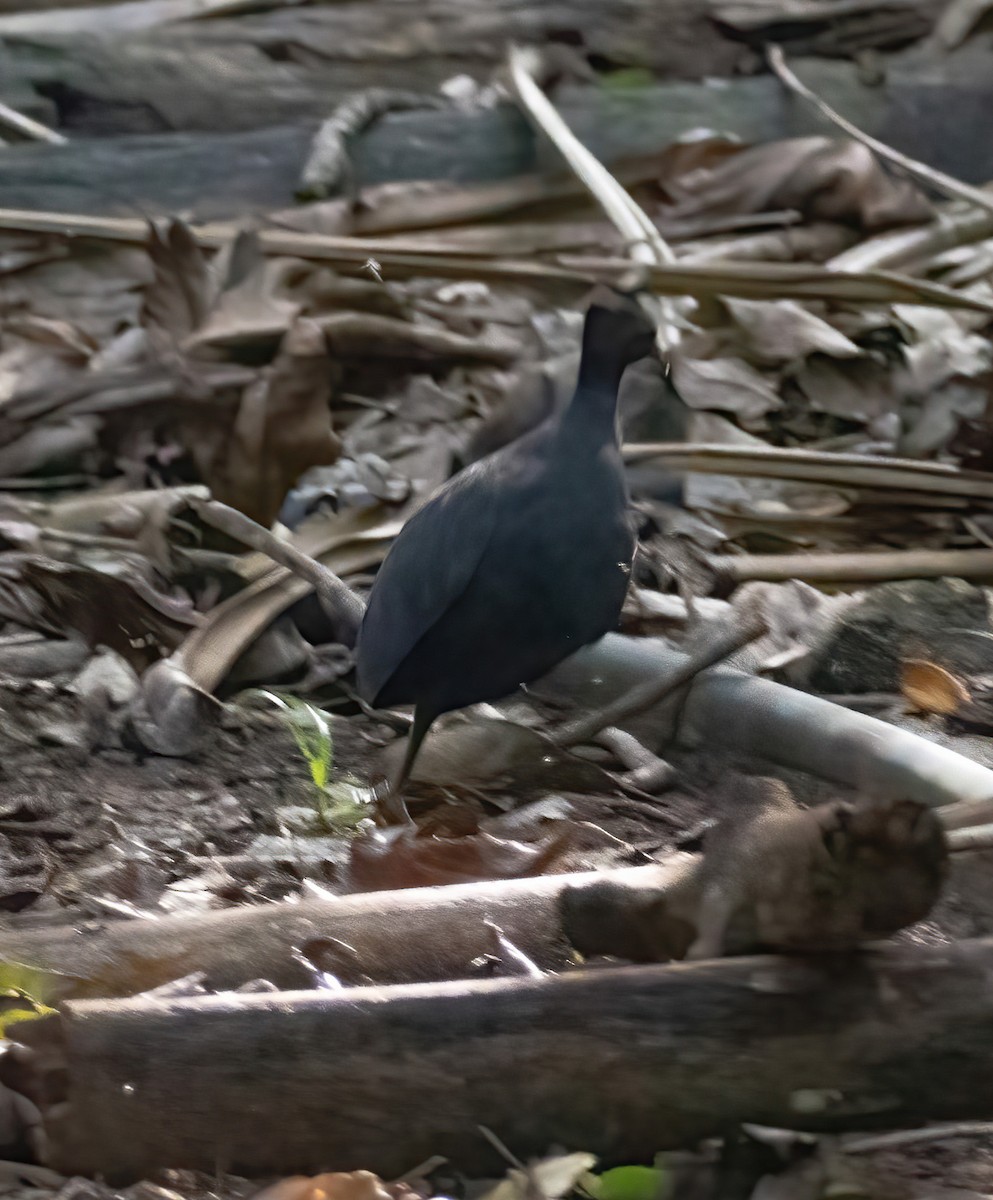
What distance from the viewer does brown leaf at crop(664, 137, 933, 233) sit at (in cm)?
544

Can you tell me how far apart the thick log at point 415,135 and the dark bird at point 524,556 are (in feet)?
10.1

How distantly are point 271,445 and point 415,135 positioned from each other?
2166 millimetres

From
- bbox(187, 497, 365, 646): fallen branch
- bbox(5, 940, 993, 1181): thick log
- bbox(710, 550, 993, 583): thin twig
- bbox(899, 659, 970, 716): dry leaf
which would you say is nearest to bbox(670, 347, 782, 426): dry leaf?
bbox(710, 550, 993, 583): thin twig

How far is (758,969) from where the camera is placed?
1.43 metres

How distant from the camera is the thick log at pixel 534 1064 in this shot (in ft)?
4.58

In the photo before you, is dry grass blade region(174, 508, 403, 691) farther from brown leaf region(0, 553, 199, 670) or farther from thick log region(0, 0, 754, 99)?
thick log region(0, 0, 754, 99)

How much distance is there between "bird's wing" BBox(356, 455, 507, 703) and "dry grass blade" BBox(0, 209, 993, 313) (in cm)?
212

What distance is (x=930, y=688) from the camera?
10.1ft

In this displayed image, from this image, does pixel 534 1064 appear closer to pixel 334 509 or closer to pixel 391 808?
pixel 391 808

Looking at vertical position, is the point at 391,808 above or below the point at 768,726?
below

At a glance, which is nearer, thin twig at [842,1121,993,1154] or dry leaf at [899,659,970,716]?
thin twig at [842,1121,993,1154]

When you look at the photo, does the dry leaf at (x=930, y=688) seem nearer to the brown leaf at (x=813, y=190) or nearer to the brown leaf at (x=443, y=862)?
the brown leaf at (x=443, y=862)

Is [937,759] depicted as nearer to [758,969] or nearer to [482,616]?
[482,616]

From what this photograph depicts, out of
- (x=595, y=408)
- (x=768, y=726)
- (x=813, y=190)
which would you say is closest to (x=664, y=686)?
(x=768, y=726)
